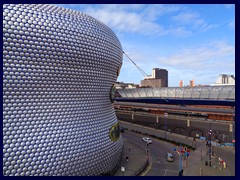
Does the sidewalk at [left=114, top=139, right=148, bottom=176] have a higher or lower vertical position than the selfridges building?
lower

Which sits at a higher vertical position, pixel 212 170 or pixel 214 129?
pixel 214 129

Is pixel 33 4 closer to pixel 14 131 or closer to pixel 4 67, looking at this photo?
pixel 4 67

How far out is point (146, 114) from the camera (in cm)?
4722

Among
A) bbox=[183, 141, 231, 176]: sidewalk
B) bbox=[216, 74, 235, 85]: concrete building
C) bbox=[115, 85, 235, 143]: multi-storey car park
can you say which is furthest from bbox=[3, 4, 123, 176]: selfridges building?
bbox=[216, 74, 235, 85]: concrete building

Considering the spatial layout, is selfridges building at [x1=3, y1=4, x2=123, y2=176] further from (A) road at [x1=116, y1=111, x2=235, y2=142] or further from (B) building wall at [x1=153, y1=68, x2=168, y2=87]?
(B) building wall at [x1=153, y1=68, x2=168, y2=87]

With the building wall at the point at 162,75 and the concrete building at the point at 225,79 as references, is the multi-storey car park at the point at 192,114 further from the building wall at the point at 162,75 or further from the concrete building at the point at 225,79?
the building wall at the point at 162,75

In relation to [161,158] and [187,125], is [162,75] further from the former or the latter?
[161,158]

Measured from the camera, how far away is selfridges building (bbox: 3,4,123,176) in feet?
48.7

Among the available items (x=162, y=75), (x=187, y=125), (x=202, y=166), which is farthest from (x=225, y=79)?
(x=202, y=166)

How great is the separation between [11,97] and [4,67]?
7.79 ft

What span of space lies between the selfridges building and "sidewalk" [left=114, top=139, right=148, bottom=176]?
2.42 meters

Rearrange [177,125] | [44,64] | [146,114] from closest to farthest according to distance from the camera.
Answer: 1. [44,64]
2. [177,125]
3. [146,114]

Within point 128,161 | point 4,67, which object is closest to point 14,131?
point 4,67

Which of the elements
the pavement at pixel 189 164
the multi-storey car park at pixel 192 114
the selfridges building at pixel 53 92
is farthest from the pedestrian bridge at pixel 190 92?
the selfridges building at pixel 53 92
